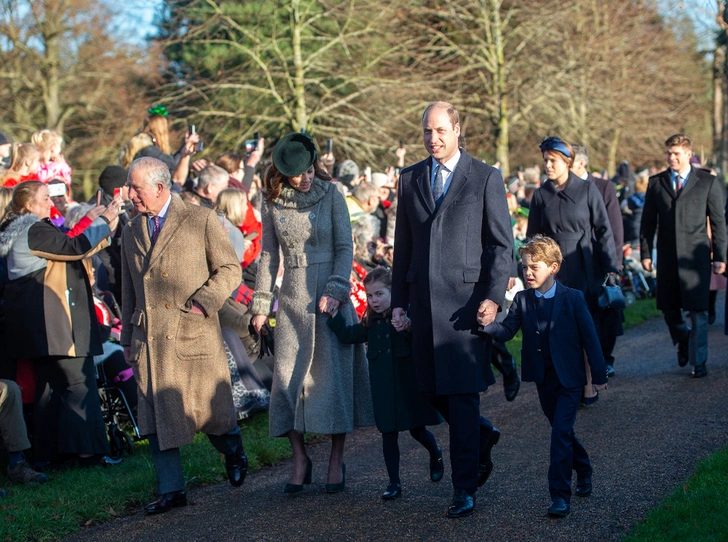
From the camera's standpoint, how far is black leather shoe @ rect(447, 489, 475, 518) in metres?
5.25

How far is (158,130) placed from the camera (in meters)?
9.97

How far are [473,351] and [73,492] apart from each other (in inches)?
109

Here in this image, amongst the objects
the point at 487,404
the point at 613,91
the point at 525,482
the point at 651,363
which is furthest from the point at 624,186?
the point at 525,482

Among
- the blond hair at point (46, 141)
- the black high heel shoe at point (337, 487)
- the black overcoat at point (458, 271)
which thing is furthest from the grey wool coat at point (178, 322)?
the blond hair at point (46, 141)

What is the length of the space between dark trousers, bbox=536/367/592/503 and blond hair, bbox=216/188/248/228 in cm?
435

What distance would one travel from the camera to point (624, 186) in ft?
68.7

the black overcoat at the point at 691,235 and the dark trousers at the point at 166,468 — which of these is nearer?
the dark trousers at the point at 166,468

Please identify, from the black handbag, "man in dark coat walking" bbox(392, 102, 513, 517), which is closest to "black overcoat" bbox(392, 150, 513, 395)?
"man in dark coat walking" bbox(392, 102, 513, 517)

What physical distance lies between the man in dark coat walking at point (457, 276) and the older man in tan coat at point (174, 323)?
128cm

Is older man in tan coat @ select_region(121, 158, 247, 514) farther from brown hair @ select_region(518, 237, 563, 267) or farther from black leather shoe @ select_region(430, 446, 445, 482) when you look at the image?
brown hair @ select_region(518, 237, 563, 267)

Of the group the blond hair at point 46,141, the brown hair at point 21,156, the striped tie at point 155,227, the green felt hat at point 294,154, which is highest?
the blond hair at point 46,141

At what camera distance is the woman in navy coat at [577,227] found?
8086mm

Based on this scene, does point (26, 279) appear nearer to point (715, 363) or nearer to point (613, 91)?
point (715, 363)

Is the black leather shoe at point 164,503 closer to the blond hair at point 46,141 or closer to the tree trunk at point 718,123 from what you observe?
the blond hair at point 46,141
